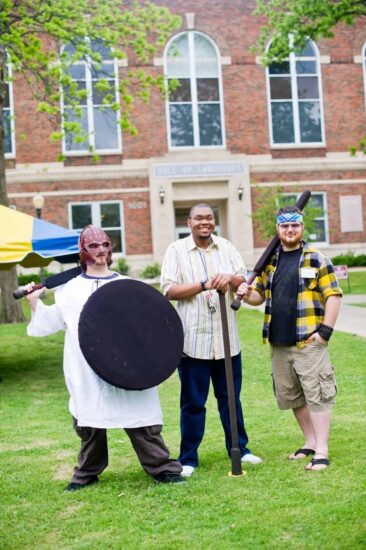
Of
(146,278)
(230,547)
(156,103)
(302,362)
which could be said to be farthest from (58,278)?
(156,103)

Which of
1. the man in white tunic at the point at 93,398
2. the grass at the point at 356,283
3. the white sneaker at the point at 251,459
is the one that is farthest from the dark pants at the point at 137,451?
the grass at the point at 356,283

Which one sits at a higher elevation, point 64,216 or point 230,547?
point 64,216

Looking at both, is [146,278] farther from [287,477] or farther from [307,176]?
[287,477]

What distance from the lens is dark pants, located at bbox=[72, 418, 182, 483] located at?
5.04m

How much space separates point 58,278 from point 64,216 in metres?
22.7

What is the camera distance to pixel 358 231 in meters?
28.9

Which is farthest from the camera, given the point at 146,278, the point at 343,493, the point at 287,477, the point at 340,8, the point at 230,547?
the point at 146,278

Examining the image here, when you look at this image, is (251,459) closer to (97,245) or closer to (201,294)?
(201,294)

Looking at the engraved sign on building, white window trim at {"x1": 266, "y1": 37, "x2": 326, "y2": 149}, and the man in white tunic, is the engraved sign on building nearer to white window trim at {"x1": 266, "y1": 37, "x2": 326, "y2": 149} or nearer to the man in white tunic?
white window trim at {"x1": 266, "y1": 37, "x2": 326, "y2": 149}

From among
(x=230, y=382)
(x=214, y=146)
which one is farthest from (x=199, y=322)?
(x=214, y=146)

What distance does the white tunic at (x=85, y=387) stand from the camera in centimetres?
494

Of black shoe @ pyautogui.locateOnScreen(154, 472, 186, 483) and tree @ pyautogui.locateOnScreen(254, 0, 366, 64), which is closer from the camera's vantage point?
black shoe @ pyautogui.locateOnScreen(154, 472, 186, 483)

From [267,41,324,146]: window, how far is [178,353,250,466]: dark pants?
946 inches

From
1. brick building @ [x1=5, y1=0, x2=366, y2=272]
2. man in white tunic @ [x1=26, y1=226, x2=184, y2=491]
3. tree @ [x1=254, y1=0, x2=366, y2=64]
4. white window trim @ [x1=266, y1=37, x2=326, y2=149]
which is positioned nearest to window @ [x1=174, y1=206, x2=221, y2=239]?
brick building @ [x1=5, y1=0, x2=366, y2=272]
